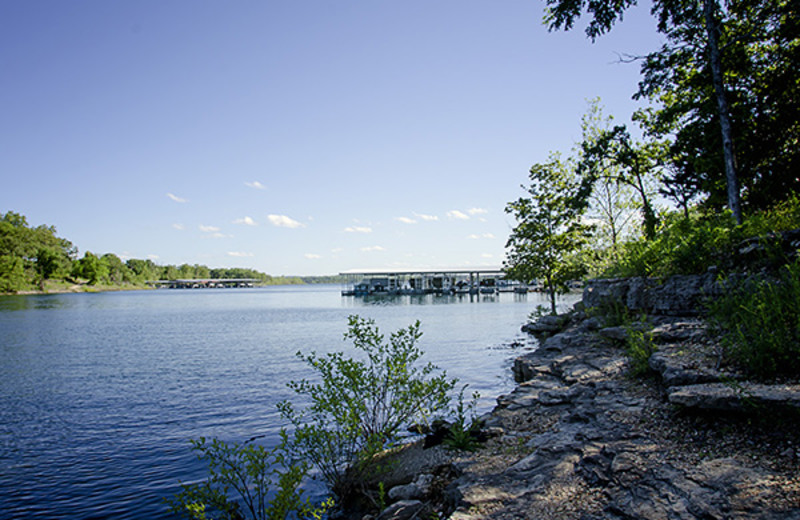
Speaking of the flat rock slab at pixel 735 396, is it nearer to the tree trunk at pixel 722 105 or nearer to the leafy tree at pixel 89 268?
the tree trunk at pixel 722 105

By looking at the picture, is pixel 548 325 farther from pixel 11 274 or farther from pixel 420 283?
pixel 11 274

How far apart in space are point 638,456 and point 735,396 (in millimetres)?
1019

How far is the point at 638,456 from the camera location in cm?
405

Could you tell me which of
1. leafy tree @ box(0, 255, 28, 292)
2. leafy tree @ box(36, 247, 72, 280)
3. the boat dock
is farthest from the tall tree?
leafy tree @ box(36, 247, 72, 280)

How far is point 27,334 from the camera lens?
92.9 ft

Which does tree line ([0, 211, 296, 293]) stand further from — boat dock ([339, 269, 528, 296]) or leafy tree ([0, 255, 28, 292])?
boat dock ([339, 269, 528, 296])

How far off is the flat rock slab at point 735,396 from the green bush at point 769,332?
0.46 meters

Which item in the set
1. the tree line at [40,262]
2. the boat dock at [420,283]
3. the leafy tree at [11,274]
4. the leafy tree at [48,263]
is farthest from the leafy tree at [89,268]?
the boat dock at [420,283]

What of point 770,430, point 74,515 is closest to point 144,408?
point 74,515

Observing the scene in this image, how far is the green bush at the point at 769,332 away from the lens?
4.50m

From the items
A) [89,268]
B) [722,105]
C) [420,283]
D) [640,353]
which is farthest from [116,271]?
[640,353]

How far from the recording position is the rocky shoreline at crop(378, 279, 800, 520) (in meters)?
3.25

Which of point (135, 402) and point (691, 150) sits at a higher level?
point (691, 150)

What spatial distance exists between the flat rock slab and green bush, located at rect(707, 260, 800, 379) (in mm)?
458
